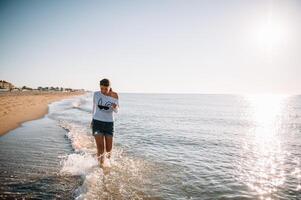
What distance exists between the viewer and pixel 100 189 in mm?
6227

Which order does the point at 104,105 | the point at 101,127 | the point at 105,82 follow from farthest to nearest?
the point at 101,127 → the point at 104,105 → the point at 105,82

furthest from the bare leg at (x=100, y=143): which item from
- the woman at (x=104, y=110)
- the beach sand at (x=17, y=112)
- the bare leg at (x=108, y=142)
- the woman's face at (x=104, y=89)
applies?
the beach sand at (x=17, y=112)

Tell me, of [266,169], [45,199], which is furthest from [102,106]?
[266,169]

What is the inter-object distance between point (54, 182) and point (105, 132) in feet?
6.15

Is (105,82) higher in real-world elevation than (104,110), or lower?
higher

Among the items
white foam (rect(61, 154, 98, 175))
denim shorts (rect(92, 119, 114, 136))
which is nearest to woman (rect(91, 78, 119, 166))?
denim shorts (rect(92, 119, 114, 136))

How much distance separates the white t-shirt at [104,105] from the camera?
23.2 feet

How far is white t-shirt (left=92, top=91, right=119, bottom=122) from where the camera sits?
7059 millimetres

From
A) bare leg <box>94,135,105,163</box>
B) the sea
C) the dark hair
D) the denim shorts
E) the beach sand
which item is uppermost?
the dark hair

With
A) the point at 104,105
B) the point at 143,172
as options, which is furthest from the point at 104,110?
the point at 143,172

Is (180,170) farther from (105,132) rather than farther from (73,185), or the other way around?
(73,185)

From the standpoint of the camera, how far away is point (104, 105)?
7.10 meters

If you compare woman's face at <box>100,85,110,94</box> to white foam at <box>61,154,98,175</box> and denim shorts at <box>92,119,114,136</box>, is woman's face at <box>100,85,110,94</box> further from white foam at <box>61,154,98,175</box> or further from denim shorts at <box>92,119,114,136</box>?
white foam at <box>61,154,98,175</box>

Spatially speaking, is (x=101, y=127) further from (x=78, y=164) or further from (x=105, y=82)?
(x=78, y=164)
